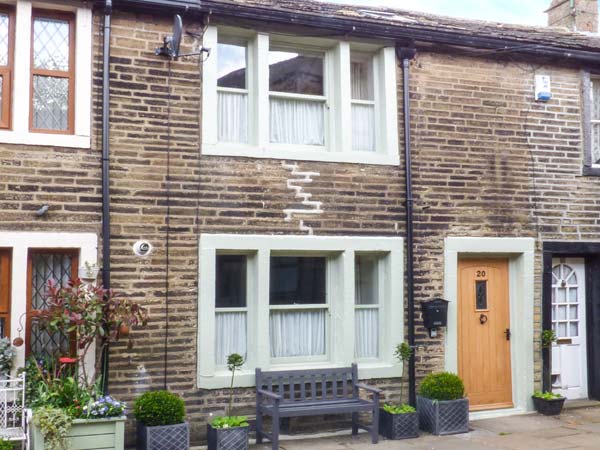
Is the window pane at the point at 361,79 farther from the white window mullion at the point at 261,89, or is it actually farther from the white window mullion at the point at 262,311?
the white window mullion at the point at 262,311

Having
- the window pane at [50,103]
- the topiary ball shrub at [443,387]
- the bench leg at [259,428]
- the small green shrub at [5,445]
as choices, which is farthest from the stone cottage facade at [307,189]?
the small green shrub at [5,445]

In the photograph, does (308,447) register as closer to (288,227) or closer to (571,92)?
(288,227)

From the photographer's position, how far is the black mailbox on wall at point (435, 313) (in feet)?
31.3

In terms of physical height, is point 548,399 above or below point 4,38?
below

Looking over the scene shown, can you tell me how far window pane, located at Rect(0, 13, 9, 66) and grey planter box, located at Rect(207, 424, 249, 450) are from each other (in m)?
4.62

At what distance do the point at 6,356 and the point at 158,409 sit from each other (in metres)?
1.65

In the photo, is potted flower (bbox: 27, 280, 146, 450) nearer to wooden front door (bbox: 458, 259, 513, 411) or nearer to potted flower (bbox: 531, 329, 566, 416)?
wooden front door (bbox: 458, 259, 513, 411)

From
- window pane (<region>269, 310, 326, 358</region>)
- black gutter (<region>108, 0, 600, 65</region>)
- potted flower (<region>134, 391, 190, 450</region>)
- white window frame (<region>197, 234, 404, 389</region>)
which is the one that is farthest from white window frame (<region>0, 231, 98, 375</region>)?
black gutter (<region>108, 0, 600, 65</region>)

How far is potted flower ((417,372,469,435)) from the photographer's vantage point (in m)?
9.00

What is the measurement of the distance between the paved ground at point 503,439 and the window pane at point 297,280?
1.71 metres

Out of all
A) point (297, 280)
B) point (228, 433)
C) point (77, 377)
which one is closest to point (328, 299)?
point (297, 280)

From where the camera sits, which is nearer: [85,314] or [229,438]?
[85,314]

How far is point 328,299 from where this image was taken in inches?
372

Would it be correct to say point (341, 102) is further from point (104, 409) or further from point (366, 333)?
point (104, 409)
